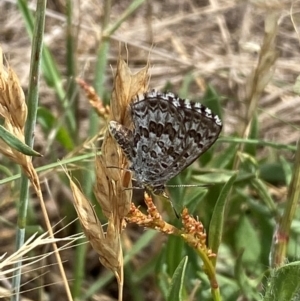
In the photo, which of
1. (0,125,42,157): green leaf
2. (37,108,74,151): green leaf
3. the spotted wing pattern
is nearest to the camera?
(0,125,42,157): green leaf

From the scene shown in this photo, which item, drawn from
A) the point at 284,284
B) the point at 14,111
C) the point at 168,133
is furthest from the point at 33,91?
the point at 284,284

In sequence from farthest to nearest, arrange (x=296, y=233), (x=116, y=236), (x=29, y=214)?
1. (x=29, y=214)
2. (x=296, y=233)
3. (x=116, y=236)

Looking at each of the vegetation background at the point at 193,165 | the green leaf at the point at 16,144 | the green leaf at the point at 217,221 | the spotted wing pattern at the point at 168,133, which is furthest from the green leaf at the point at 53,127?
the green leaf at the point at 16,144

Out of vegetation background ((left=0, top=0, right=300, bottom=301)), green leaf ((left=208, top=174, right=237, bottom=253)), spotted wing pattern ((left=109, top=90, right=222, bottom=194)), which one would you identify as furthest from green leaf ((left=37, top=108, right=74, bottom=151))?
green leaf ((left=208, top=174, right=237, bottom=253))

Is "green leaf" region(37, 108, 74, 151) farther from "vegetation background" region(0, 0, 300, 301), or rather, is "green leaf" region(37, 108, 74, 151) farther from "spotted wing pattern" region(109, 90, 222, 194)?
"spotted wing pattern" region(109, 90, 222, 194)

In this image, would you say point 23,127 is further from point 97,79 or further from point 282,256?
point 97,79

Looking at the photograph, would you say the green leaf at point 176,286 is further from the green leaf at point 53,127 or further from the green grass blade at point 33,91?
the green leaf at point 53,127

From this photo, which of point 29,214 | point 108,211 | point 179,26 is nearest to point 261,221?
point 29,214
